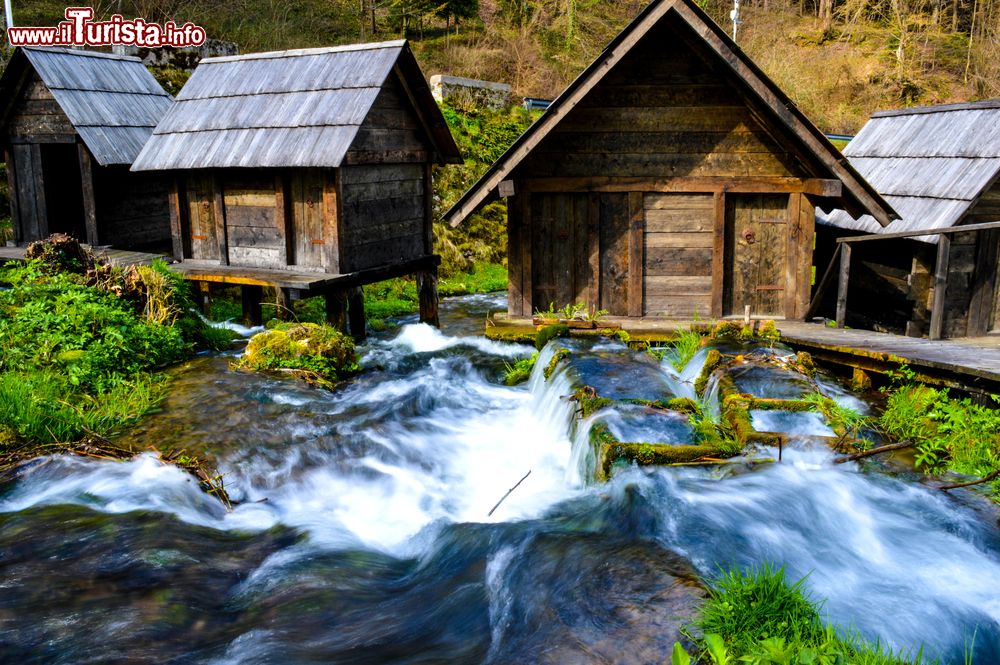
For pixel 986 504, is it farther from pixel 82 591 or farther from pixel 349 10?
pixel 349 10

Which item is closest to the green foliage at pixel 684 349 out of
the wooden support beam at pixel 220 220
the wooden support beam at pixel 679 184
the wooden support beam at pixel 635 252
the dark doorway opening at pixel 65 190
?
the wooden support beam at pixel 635 252

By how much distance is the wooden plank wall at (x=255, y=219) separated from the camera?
43.1ft

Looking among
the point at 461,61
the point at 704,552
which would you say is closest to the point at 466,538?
the point at 704,552

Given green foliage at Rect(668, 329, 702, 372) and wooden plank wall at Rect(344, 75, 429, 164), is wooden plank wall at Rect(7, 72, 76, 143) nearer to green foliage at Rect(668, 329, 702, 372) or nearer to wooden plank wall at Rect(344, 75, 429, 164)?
wooden plank wall at Rect(344, 75, 429, 164)

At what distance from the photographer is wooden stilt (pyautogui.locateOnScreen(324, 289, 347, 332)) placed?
13.1 meters

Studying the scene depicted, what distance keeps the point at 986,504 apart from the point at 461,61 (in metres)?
32.9

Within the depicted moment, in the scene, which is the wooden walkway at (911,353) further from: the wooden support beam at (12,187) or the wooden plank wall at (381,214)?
the wooden support beam at (12,187)

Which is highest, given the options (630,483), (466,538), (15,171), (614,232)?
(15,171)

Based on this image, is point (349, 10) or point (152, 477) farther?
point (349, 10)

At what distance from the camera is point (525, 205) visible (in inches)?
480

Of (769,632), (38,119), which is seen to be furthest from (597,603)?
(38,119)

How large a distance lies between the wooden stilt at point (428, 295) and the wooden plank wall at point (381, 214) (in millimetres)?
593

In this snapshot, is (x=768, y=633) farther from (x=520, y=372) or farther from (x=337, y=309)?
(x=337, y=309)

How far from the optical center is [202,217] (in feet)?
46.2
